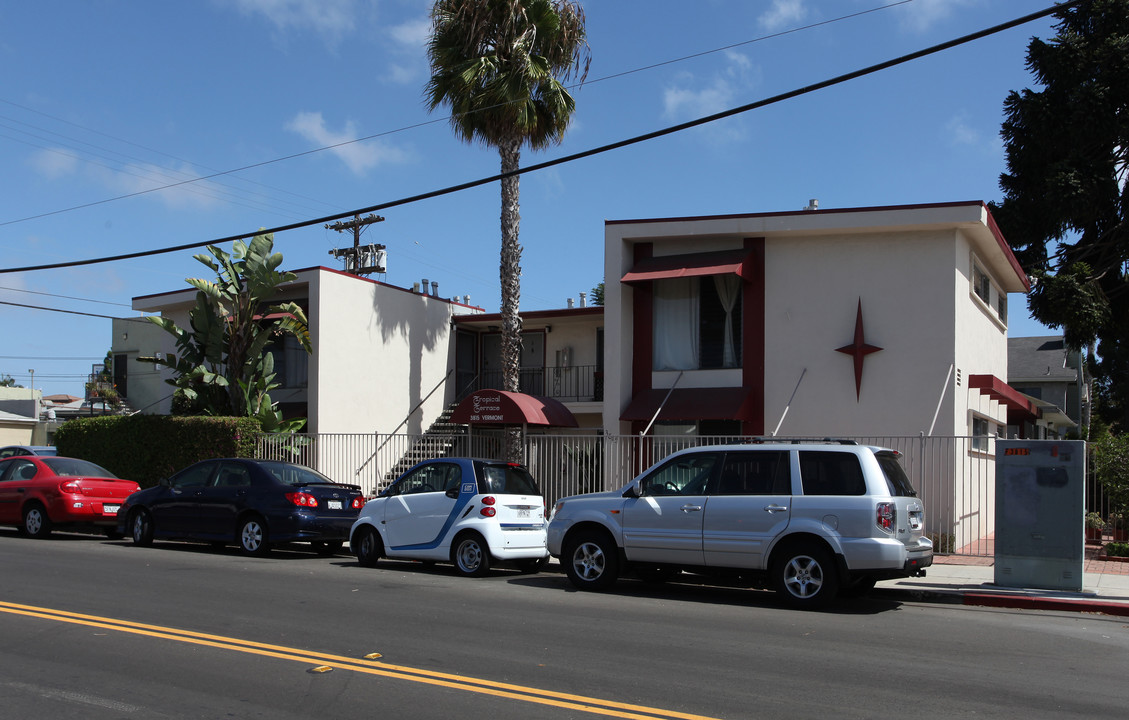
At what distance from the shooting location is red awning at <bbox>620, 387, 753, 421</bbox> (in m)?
18.6

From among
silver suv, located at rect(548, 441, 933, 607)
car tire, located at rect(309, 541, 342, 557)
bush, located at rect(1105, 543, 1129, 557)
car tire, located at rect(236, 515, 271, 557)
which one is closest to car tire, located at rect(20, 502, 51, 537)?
car tire, located at rect(236, 515, 271, 557)

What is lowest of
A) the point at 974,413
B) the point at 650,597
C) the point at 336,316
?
the point at 650,597

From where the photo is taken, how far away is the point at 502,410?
783 inches

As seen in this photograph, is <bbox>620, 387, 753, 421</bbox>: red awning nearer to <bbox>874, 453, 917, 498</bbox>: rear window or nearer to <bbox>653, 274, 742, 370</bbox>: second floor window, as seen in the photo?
<bbox>653, 274, 742, 370</bbox>: second floor window

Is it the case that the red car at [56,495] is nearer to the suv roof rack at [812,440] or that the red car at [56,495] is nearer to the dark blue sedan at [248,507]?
the dark blue sedan at [248,507]

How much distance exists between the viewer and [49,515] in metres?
17.1

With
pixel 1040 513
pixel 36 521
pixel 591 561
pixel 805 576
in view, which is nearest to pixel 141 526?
pixel 36 521

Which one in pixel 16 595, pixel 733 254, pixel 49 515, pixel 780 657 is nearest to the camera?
pixel 780 657

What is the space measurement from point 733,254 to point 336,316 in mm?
9976

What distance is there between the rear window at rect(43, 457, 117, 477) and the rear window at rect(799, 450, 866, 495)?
13568 mm

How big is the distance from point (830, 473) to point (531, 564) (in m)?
5.02

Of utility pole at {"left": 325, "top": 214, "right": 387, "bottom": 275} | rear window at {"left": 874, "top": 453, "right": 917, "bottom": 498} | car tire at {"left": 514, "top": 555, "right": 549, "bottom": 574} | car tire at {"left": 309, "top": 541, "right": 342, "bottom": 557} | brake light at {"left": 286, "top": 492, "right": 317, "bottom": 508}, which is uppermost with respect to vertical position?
utility pole at {"left": 325, "top": 214, "right": 387, "bottom": 275}

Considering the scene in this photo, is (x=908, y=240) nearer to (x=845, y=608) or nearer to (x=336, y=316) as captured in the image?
(x=845, y=608)

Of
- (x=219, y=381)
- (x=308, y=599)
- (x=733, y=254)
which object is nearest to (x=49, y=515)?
(x=219, y=381)
